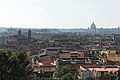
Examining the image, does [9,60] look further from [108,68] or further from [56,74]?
[108,68]

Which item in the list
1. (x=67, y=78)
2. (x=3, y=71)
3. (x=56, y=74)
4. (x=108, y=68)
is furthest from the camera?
(x=108, y=68)

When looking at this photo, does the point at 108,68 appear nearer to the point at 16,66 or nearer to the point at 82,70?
the point at 82,70

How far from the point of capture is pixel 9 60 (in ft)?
60.6

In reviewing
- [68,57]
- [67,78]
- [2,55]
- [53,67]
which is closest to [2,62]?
[2,55]

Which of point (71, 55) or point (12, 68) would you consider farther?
point (71, 55)

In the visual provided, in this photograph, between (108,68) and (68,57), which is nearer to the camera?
(108,68)

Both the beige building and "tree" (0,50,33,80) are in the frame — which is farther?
the beige building

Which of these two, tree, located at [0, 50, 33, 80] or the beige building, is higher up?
tree, located at [0, 50, 33, 80]

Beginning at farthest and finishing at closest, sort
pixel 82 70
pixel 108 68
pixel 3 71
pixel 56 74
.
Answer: pixel 108 68 < pixel 82 70 < pixel 56 74 < pixel 3 71

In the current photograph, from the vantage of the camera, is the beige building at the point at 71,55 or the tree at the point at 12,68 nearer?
the tree at the point at 12,68

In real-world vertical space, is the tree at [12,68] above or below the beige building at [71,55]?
above

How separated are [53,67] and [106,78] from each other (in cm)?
815

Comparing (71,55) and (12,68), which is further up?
(12,68)

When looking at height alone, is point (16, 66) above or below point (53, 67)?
above
